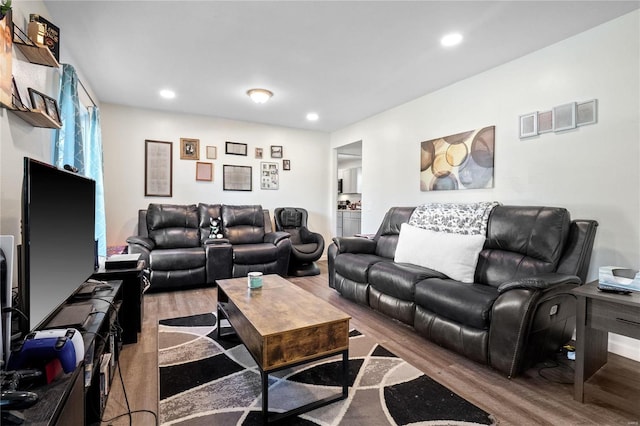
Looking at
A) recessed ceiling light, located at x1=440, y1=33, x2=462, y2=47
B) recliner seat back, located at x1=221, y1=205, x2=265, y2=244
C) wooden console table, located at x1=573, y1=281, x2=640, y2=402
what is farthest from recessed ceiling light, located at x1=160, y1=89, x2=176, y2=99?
wooden console table, located at x1=573, y1=281, x2=640, y2=402

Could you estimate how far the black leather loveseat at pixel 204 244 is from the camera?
366 centimetres

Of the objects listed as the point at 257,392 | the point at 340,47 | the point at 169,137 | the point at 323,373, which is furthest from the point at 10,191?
the point at 169,137

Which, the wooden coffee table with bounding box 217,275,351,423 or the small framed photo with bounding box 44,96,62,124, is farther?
the small framed photo with bounding box 44,96,62,124

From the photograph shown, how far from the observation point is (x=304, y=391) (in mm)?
1719

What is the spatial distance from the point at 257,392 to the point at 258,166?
4039 mm

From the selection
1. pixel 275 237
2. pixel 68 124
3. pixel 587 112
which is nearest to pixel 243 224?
pixel 275 237

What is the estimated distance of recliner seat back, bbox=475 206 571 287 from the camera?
2199 millimetres

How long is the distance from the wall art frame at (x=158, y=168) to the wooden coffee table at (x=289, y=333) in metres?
3.23

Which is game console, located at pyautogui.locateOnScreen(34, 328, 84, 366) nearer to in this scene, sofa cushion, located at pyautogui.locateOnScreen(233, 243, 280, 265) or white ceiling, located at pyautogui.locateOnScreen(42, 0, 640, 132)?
white ceiling, located at pyautogui.locateOnScreen(42, 0, 640, 132)

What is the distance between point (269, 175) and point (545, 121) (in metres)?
3.94

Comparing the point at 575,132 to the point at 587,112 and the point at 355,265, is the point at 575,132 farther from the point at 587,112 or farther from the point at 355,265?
the point at 355,265

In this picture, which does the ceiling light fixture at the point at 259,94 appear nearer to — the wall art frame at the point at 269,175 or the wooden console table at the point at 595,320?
the wall art frame at the point at 269,175

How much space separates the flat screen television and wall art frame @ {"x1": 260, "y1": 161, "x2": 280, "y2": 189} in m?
3.56

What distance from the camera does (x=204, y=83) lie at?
136 inches
